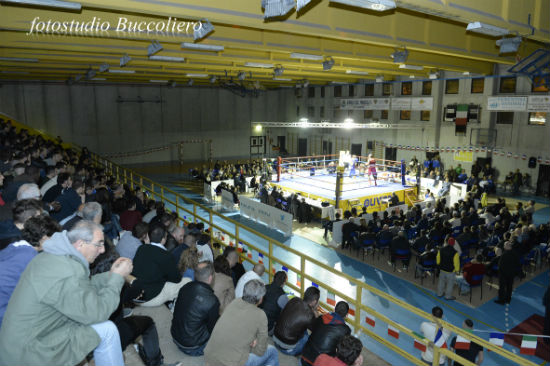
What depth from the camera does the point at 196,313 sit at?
416 cm

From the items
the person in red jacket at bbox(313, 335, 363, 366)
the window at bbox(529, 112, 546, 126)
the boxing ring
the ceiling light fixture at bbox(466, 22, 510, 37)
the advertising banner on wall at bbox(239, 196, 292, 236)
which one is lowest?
the advertising banner on wall at bbox(239, 196, 292, 236)

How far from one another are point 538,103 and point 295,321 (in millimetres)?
21468

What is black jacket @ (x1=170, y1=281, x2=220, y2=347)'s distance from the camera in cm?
414

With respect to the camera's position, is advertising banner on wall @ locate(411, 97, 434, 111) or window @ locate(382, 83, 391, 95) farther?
window @ locate(382, 83, 391, 95)

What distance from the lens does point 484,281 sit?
10383mm

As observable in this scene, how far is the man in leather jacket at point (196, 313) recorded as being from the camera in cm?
415

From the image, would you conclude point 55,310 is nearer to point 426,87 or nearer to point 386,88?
point 426,87

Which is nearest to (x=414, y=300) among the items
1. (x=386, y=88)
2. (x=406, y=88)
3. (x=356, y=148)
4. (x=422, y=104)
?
(x=422, y=104)

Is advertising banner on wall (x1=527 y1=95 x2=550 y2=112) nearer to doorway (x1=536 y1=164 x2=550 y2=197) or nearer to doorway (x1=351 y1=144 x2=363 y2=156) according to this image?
doorway (x1=536 y1=164 x2=550 y2=197)

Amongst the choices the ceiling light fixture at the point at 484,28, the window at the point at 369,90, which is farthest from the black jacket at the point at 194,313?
the window at the point at 369,90

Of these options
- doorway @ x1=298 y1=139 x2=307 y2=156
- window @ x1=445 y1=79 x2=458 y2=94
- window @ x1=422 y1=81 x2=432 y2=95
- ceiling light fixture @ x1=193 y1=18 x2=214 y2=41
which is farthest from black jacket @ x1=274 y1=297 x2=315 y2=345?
doorway @ x1=298 y1=139 x2=307 y2=156

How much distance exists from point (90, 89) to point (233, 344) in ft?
99.5

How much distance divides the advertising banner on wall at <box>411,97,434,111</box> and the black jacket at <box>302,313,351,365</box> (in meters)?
24.4

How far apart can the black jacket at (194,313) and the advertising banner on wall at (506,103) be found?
883 inches
